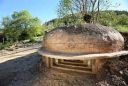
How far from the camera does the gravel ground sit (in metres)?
5.25

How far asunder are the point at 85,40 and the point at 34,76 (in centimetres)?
148

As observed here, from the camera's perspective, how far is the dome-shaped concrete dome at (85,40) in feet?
17.3

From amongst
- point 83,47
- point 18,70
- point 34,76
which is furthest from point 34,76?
point 83,47

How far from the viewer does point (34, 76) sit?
5.94 metres

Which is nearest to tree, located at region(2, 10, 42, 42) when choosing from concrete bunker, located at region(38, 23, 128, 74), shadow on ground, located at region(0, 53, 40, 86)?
shadow on ground, located at region(0, 53, 40, 86)

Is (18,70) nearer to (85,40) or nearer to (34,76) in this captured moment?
(34,76)

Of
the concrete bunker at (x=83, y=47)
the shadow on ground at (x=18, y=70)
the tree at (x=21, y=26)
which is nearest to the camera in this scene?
the concrete bunker at (x=83, y=47)

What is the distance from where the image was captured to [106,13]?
14398mm

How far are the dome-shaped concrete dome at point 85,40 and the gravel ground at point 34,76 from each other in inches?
19.7

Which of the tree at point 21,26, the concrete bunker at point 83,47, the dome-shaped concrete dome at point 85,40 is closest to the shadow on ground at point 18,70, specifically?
the concrete bunker at point 83,47

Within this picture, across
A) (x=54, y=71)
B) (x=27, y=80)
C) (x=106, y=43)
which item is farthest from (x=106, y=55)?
(x=27, y=80)

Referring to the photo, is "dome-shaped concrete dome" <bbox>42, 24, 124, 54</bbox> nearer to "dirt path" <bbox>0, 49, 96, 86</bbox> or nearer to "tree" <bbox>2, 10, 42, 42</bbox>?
"dirt path" <bbox>0, 49, 96, 86</bbox>

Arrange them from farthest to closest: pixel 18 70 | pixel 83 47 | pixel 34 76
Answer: pixel 18 70 → pixel 34 76 → pixel 83 47

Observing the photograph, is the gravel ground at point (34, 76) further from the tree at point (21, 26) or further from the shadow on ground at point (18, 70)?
the tree at point (21, 26)
